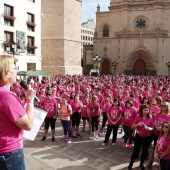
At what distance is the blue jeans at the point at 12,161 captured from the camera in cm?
220

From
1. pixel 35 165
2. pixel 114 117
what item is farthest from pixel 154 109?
pixel 35 165

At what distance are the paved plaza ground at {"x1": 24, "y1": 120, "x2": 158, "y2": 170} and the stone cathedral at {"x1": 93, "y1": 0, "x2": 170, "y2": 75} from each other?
125 feet

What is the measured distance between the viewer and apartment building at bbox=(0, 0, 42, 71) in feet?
78.2

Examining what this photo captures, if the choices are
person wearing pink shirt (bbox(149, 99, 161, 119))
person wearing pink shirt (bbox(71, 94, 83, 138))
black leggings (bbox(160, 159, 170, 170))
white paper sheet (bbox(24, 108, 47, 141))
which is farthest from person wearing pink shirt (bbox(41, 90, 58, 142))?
white paper sheet (bbox(24, 108, 47, 141))

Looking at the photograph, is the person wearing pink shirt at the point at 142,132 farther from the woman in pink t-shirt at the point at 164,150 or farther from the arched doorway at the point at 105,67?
the arched doorway at the point at 105,67

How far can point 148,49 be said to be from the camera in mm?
44781

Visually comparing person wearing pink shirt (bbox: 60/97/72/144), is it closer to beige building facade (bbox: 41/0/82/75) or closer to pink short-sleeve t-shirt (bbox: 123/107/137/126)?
pink short-sleeve t-shirt (bbox: 123/107/137/126)

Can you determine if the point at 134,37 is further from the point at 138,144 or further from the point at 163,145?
the point at 163,145

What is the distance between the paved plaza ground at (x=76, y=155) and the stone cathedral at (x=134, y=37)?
37956mm

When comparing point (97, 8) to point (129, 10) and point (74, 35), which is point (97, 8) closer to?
point (129, 10)

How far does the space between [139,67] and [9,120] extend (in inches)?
1835

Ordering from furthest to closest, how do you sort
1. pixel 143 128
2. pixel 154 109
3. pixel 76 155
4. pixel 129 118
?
pixel 129 118
pixel 154 109
pixel 76 155
pixel 143 128

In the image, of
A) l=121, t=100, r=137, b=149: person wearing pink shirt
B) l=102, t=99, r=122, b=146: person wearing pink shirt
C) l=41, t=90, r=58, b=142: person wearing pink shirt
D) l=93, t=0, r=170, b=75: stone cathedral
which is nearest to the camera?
l=121, t=100, r=137, b=149: person wearing pink shirt

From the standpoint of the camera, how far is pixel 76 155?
293 inches
